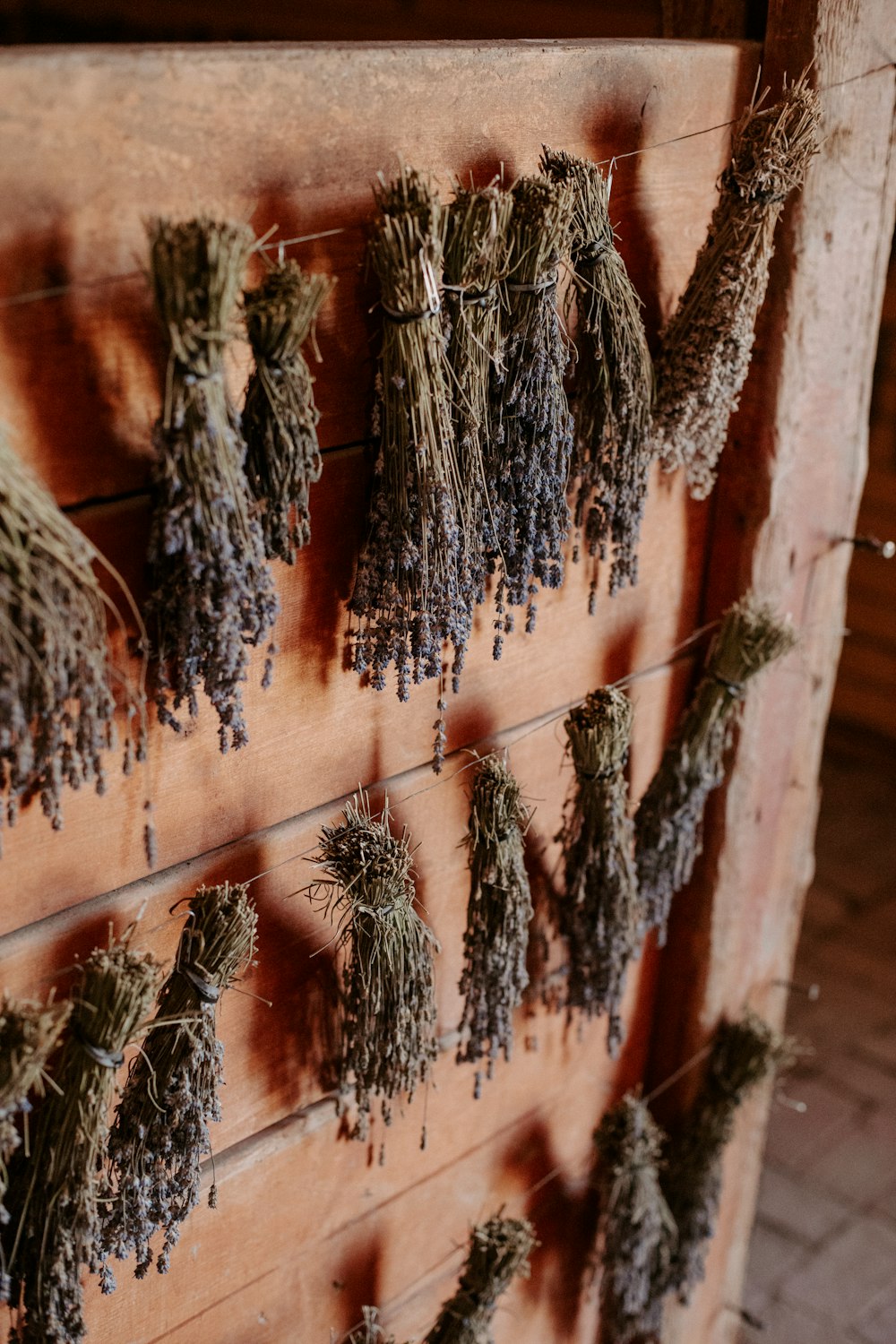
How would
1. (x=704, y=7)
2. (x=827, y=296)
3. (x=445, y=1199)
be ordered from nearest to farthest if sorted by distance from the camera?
(x=704, y=7) < (x=827, y=296) < (x=445, y=1199)

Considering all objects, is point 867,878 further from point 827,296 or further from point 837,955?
point 827,296

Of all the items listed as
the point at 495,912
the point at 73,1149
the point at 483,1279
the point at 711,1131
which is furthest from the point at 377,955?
the point at 711,1131

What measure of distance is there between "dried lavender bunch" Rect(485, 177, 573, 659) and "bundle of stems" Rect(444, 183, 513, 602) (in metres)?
0.02

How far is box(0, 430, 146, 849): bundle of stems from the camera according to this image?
0.97 metres

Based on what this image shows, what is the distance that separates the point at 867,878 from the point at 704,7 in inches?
129

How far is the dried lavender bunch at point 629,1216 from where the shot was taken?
2037 millimetres

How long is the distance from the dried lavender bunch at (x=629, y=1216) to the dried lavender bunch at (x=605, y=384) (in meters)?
0.95

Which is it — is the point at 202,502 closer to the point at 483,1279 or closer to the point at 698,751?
the point at 698,751

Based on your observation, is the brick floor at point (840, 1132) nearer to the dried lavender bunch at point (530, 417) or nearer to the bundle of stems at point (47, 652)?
the dried lavender bunch at point (530, 417)

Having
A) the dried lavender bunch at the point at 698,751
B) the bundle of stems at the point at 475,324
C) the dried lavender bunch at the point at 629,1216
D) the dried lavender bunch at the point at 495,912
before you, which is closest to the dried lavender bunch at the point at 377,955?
the dried lavender bunch at the point at 495,912

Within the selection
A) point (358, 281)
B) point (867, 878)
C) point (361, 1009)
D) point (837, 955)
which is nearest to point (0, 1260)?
point (361, 1009)

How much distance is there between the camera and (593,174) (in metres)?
1.34

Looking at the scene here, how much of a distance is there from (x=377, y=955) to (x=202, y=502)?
60cm

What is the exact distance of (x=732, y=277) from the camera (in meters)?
1.50
